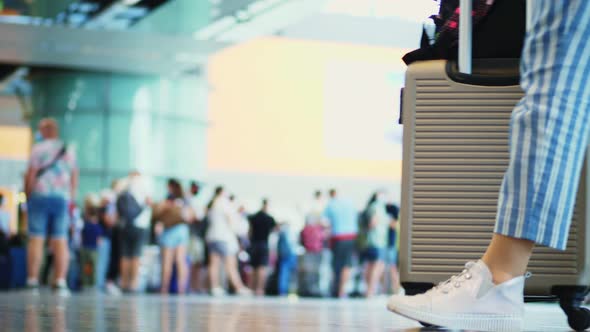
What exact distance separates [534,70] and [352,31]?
640 inches

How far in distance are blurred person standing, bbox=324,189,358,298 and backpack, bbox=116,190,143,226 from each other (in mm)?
2151

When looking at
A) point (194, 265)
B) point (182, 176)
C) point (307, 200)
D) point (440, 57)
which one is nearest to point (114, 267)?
point (194, 265)

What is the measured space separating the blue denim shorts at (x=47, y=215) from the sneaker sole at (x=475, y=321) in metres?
5.97

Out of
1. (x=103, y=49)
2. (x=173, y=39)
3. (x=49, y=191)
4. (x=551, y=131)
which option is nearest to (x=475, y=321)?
(x=551, y=131)

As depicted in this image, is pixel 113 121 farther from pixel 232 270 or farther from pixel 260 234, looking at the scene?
pixel 232 270

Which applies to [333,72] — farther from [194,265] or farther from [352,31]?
[194,265]

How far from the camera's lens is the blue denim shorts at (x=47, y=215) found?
24.9ft

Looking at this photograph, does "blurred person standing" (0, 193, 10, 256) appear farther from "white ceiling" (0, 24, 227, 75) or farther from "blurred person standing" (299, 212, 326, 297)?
"blurred person standing" (299, 212, 326, 297)

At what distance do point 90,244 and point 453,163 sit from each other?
9.80 m

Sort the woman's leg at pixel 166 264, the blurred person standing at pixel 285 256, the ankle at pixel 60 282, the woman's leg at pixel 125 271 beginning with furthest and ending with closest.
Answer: the blurred person standing at pixel 285 256
the woman's leg at pixel 166 264
the woman's leg at pixel 125 271
the ankle at pixel 60 282

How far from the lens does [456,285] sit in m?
1.99

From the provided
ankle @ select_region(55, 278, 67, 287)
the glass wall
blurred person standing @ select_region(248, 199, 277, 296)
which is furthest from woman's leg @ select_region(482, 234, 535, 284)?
the glass wall

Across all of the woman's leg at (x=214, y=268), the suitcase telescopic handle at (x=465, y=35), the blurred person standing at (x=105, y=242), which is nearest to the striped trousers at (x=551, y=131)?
the suitcase telescopic handle at (x=465, y=35)

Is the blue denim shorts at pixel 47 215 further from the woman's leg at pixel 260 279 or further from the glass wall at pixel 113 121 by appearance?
the glass wall at pixel 113 121
